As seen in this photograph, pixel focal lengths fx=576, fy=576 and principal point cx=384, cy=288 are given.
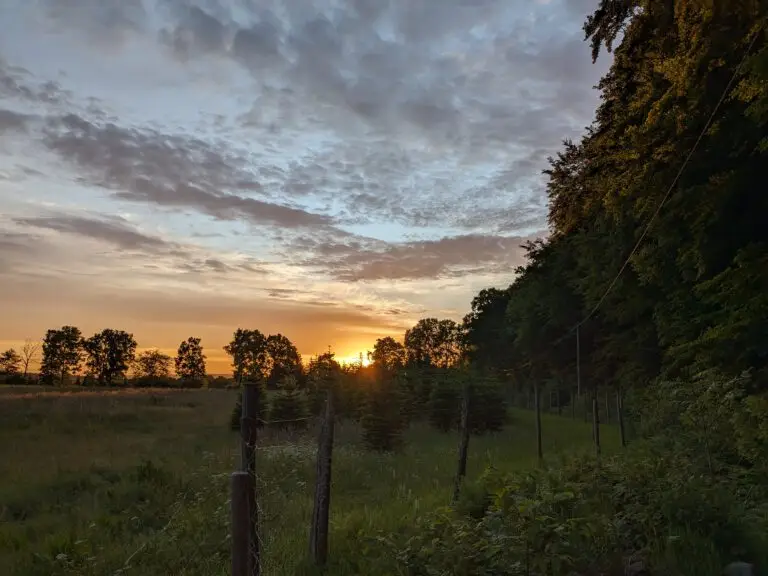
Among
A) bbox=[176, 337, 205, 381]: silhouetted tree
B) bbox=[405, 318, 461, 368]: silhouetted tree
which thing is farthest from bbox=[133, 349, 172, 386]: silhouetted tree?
A: bbox=[405, 318, 461, 368]: silhouetted tree

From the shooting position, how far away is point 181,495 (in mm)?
13398

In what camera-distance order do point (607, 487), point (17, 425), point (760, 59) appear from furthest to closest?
point (17, 425), point (607, 487), point (760, 59)

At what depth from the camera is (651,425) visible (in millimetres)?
15680

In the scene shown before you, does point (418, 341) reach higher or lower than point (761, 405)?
higher

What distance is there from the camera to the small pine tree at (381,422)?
25.2 metres

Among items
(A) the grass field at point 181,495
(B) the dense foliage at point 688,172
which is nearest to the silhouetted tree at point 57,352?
(A) the grass field at point 181,495

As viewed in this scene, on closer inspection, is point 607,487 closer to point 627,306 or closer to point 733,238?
point 733,238

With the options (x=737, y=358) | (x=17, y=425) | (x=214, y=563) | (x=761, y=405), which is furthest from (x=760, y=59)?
(x=17, y=425)

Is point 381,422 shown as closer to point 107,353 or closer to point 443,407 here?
point 443,407

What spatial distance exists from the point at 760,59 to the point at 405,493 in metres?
11.1

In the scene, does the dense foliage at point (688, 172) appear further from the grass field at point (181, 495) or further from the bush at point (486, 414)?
the bush at point (486, 414)

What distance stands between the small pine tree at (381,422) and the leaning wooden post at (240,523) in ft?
67.1

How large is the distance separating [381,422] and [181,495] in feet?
42.1

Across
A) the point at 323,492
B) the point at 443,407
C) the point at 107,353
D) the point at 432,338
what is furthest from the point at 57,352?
the point at 323,492
